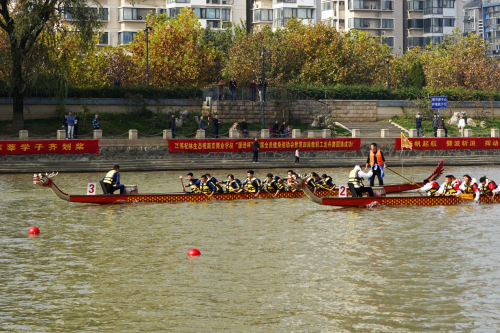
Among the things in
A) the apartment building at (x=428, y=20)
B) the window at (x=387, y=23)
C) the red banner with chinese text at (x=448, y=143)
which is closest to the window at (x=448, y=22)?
the apartment building at (x=428, y=20)

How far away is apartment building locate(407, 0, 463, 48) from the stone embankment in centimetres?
5314

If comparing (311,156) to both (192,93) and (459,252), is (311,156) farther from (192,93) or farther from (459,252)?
(459,252)

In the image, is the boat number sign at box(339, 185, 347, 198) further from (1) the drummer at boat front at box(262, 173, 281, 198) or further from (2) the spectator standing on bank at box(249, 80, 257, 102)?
(2) the spectator standing on bank at box(249, 80, 257, 102)

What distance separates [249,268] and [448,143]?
104 ft

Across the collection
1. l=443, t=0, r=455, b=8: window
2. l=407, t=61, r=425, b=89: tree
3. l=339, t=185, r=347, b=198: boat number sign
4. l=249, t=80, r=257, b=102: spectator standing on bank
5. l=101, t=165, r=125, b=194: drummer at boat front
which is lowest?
l=339, t=185, r=347, b=198: boat number sign

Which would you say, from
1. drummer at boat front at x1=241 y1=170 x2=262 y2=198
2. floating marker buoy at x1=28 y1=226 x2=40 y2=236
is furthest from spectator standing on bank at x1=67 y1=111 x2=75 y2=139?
floating marker buoy at x1=28 y1=226 x2=40 y2=236

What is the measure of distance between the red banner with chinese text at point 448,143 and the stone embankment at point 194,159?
29 cm

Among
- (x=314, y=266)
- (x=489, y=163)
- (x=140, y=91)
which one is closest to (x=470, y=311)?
(x=314, y=266)

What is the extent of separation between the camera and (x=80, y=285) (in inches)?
674

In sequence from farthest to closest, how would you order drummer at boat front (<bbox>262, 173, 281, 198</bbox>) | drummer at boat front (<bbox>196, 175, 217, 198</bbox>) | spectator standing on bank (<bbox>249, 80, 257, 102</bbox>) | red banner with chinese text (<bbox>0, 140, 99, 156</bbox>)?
spectator standing on bank (<bbox>249, 80, 257, 102</bbox>) → red banner with chinese text (<bbox>0, 140, 99, 156</bbox>) → drummer at boat front (<bbox>262, 173, 281, 198</bbox>) → drummer at boat front (<bbox>196, 175, 217, 198</bbox>)

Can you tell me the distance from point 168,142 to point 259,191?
15632mm

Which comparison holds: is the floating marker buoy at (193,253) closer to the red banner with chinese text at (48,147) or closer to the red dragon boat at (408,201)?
the red dragon boat at (408,201)

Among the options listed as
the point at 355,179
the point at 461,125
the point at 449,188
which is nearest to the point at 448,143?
the point at 461,125

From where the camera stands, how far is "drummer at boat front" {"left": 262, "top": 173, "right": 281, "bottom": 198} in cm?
2980
